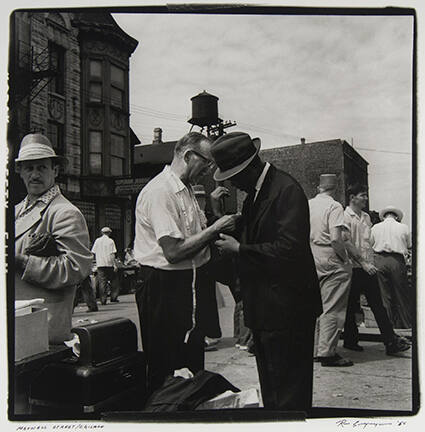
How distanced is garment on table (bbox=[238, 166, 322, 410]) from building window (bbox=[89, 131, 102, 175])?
3.99ft

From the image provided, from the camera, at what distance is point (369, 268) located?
12.4 ft

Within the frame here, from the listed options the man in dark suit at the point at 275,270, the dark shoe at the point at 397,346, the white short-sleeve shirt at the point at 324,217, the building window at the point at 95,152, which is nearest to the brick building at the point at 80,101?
the building window at the point at 95,152

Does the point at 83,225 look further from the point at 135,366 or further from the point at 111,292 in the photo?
the point at 135,366

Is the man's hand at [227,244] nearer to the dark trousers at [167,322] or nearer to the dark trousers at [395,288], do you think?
the dark trousers at [167,322]

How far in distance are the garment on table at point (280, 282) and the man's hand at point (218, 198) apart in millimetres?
193

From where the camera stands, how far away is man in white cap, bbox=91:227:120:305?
359cm

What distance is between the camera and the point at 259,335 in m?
3.32

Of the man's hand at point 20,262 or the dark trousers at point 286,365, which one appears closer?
the dark trousers at point 286,365

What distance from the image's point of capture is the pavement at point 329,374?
358cm

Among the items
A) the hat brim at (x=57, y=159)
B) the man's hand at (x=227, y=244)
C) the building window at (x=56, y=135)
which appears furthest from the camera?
the building window at (x=56, y=135)

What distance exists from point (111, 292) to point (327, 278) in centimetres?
160

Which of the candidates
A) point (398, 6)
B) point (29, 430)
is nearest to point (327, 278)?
point (398, 6)

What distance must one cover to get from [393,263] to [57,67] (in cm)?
295

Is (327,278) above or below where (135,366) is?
above
